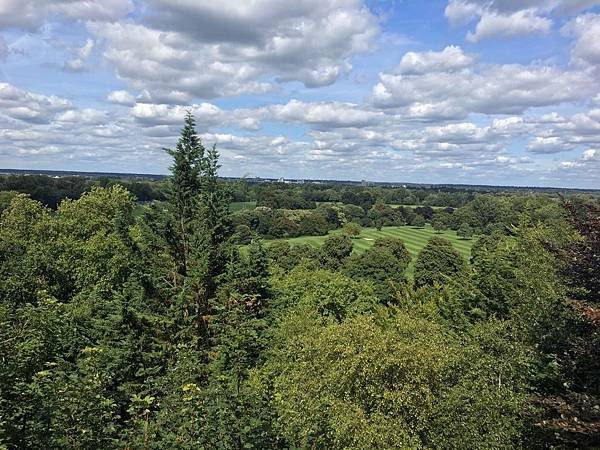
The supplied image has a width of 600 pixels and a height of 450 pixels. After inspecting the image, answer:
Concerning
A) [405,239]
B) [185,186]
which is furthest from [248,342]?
[405,239]

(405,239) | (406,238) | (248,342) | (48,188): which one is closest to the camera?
(248,342)

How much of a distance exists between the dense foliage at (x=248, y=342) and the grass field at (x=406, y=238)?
49541mm

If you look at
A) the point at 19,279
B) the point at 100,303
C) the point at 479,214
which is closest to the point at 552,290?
the point at 100,303

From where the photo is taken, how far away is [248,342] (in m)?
22.6

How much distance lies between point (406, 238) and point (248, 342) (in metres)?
87.5

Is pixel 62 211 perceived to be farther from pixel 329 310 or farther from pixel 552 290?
pixel 552 290

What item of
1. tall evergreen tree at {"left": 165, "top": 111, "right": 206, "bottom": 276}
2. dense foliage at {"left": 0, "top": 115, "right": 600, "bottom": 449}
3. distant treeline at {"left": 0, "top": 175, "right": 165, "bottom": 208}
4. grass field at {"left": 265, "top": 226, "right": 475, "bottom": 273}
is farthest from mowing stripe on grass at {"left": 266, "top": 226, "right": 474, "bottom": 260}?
tall evergreen tree at {"left": 165, "top": 111, "right": 206, "bottom": 276}

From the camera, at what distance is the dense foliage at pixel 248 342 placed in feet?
29.1

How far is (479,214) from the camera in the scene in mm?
107375

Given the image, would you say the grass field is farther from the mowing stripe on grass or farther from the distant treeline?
the distant treeline

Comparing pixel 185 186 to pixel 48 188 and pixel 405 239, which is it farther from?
pixel 405 239

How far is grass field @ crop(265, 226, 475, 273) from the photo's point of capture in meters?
90.7

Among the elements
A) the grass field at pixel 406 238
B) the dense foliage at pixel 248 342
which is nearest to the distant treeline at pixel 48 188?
the grass field at pixel 406 238

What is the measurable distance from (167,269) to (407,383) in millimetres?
14748
